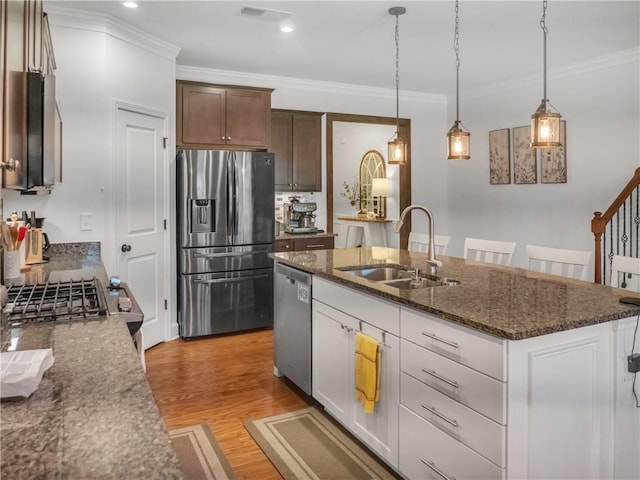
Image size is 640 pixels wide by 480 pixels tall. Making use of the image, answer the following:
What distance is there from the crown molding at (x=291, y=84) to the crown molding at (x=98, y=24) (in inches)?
38.2

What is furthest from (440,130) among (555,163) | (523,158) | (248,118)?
(248,118)

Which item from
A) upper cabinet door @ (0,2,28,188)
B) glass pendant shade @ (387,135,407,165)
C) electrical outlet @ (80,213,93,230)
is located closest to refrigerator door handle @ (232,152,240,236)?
electrical outlet @ (80,213,93,230)

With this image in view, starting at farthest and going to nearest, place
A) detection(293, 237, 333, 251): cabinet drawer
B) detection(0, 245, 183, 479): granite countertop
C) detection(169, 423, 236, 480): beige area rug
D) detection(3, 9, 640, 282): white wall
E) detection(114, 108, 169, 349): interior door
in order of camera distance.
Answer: detection(293, 237, 333, 251): cabinet drawer, detection(114, 108, 169, 349): interior door, detection(3, 9, 640, 282): white wall, detection(169, 423, 236, 480): beige area rug, detection(0, 245, 183, 479): granite countertop

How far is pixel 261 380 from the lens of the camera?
12.0 ft

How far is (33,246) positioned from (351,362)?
2082mm

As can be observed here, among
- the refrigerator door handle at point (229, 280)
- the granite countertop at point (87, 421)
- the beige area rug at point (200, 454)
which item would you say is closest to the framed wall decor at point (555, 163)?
the refrigerator door handle at point (229, 280)

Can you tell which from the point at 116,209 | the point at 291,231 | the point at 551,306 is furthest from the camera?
the point at 291,231

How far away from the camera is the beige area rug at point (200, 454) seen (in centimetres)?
241

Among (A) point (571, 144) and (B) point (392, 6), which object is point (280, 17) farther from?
(A) point (571, 144)

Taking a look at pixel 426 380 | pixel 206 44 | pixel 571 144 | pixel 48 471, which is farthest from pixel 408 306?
pixel 571 144

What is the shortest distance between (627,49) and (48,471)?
17.9 ft

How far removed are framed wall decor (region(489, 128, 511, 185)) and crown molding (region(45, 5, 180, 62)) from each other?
13.0 ft

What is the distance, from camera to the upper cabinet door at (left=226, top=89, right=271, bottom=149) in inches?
196

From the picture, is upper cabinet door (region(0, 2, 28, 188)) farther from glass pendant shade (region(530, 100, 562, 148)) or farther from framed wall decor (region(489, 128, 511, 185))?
framed wall decor (region(489, 128, 511, 185))
